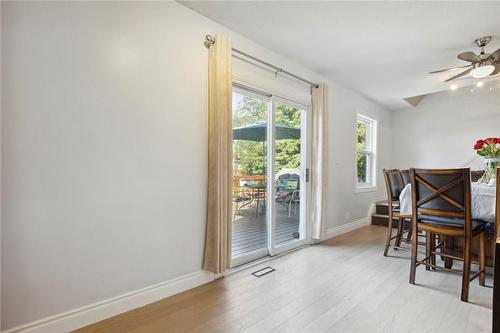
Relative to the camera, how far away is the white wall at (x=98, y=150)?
1553mm

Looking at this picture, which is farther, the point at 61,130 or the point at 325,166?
the point at 325,166

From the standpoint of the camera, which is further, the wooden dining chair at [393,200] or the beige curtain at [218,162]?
the wooden dining chair at [393,200]

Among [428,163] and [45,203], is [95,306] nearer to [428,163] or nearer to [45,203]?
[45,203]

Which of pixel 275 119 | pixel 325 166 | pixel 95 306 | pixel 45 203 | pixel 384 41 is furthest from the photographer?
pixel 325 166

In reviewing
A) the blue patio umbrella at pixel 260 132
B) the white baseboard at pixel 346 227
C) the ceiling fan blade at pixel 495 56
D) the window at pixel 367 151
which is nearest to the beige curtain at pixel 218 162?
the blue patio umbrella at pixel 260 132

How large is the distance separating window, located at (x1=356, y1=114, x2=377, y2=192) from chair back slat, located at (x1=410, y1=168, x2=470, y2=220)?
9.94 feet

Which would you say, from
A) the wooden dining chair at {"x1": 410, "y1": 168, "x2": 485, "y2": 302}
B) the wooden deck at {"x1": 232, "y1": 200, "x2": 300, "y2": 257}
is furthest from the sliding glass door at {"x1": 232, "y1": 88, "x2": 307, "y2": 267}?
the wooden dining chair at {"x1": 410, "y1": 168, "x2": 485, "y2": 302}

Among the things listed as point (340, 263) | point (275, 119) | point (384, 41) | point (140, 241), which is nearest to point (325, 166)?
point (275, 119)

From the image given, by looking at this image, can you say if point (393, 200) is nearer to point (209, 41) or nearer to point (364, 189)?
point (364, 189)

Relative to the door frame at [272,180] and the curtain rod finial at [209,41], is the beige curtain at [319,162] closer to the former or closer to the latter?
the door frame at [272,180]

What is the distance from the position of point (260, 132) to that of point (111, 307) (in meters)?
2.18

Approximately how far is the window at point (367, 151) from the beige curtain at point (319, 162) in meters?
2.05

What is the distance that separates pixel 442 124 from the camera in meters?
5.75

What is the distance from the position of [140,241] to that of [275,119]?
79.6 inches
